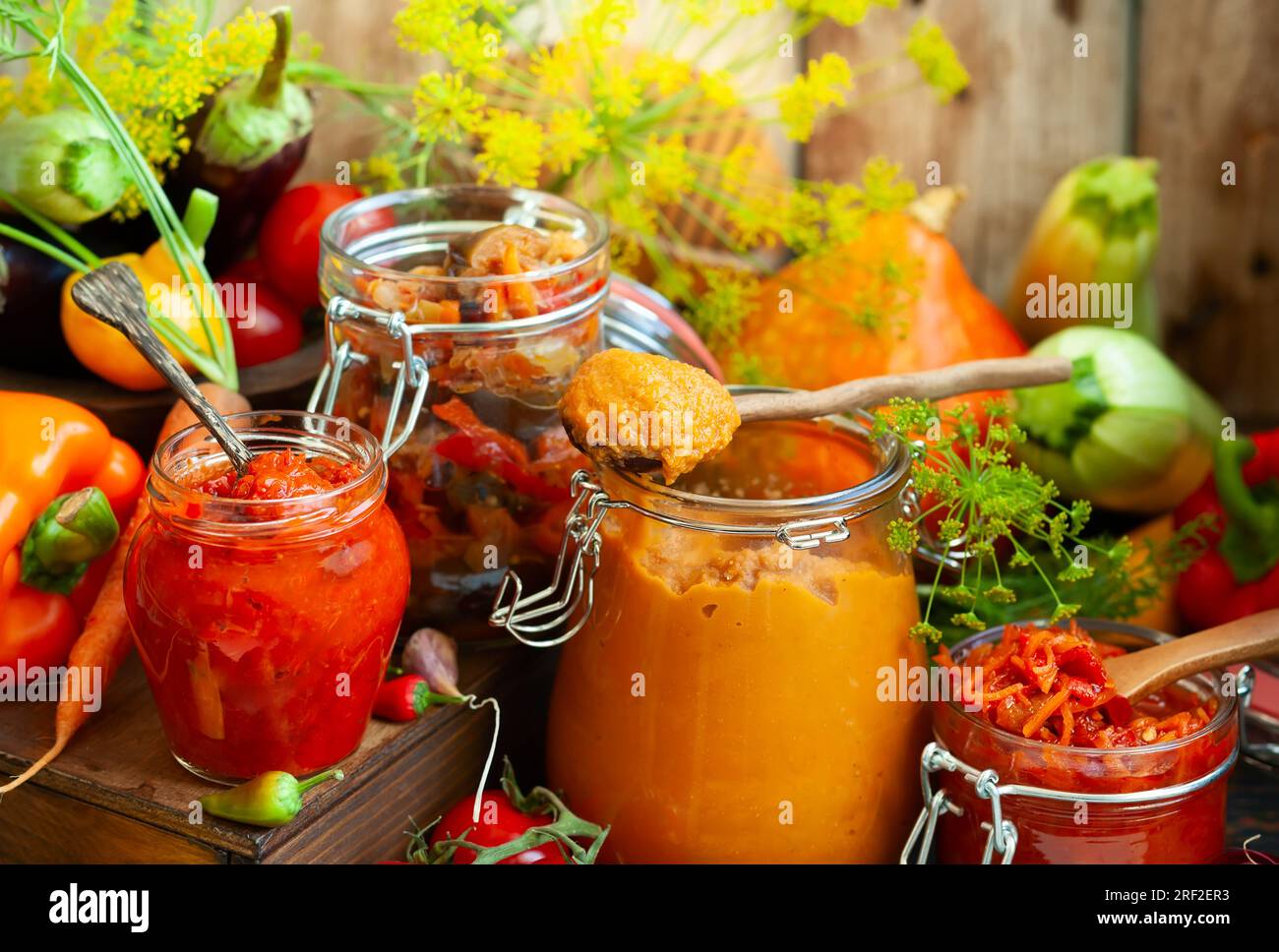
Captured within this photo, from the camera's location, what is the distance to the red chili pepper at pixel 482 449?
1036 millimetres

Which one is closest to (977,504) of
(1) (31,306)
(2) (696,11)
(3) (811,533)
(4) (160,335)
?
(3) (811,533)

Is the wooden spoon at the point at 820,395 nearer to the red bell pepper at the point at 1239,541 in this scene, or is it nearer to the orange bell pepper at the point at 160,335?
the red bell pepper at the point at 1239,541

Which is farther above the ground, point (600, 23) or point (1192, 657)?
point (600, 23)

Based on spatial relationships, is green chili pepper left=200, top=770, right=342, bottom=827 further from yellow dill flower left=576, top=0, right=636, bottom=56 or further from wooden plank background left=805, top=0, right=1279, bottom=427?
wooden plank background left=805, top=0, right=1279, bottom=427

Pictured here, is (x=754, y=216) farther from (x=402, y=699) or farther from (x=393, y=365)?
(x=402, y=699)

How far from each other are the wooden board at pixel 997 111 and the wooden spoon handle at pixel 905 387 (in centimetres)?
69

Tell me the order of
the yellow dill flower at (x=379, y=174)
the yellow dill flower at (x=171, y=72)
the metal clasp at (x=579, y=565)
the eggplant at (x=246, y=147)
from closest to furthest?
the metal clasp at (x=579, y=565)
the yellow dill flower at (x=171, y=72)
the eggplant at (x=246, y=147)
the yellow dill flower at (x=379, y=174)

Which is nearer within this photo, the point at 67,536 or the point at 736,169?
the point at 67,536

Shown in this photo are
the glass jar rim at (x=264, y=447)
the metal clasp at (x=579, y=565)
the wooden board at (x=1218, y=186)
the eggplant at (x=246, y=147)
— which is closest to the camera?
the glass jar rim at (x=264, y=447)

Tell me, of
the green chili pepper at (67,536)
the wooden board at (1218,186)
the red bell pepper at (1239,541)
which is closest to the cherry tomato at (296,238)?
the green chili pepper at (67,536)

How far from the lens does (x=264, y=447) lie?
0.98 metres

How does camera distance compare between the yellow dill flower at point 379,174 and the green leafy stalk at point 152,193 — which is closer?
the green leafy stalk at point 152,193

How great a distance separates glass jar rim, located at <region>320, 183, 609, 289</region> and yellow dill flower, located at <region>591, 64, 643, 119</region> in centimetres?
14

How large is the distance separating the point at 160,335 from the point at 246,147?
8.5 inches
